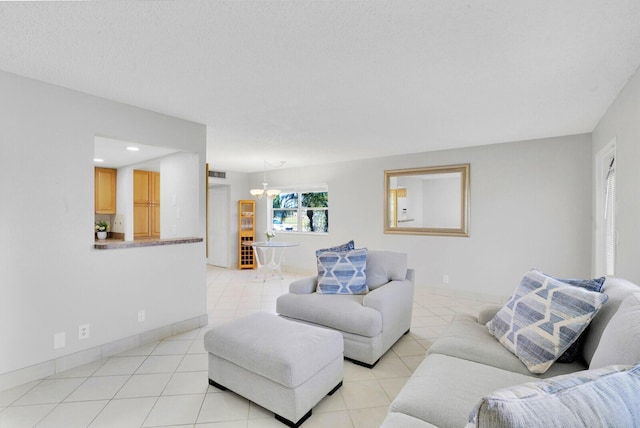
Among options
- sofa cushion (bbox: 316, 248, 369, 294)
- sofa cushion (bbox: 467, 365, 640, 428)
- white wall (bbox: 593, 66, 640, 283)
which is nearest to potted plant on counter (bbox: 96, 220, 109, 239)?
sofa cushion (bbox: 316, 248, 369, 294)

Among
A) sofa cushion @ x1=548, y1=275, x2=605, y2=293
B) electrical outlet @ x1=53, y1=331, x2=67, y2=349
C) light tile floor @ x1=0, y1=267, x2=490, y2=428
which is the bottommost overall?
light tile floor @ x1=0, y1=267, x2=490, y2=428

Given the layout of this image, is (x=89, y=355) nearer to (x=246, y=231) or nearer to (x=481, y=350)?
(x=481, y=350)

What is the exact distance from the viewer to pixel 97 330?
263 cm

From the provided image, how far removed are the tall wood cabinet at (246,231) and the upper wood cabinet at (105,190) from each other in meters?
2.51

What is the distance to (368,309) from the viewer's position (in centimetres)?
253

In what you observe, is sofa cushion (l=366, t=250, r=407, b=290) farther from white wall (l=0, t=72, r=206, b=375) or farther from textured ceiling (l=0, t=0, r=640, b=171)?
white wall (l=0, t=72, r=206, b=375)

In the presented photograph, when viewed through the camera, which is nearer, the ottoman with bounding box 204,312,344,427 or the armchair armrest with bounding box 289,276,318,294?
the ottoman with bounding box 204,312,344,427

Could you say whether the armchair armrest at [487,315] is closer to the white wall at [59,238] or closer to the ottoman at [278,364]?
the ottoman at [278,364]

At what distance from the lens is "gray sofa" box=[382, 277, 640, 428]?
0.59m

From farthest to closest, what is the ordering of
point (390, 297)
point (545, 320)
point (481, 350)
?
point (390, 297)
point (481, 350)
point (545, 320)

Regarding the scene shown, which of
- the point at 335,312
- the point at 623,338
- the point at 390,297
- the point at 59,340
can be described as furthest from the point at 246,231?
the point at 623,338

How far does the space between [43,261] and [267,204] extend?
4.98 metres

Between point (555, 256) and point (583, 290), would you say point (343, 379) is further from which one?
point (555, 256)

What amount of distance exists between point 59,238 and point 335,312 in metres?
2.37
